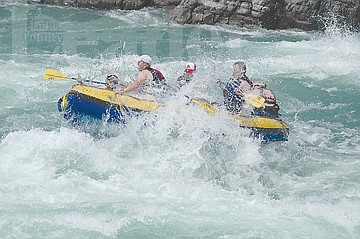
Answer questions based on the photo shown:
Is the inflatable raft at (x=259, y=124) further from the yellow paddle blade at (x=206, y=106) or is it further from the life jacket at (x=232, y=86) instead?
the life jacket at (x=232, y=86)

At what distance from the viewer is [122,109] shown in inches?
321

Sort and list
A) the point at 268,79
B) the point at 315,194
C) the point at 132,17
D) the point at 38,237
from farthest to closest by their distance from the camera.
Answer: the point at 132,17
the point at 268,79
the point at 315,194
the point at 38,237

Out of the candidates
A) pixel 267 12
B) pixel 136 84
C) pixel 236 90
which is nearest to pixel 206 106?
pixel 236 90

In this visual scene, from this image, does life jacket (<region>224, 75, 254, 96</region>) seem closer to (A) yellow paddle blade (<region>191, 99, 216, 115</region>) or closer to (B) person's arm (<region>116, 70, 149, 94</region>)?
(A) yellow paddle blade (<region>191, 99, 216, 115</region>)

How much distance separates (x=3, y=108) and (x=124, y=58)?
3.78 meters

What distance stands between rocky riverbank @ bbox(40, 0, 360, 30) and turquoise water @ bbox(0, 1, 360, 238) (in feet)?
10.6

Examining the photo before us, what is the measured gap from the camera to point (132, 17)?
53.6 ft

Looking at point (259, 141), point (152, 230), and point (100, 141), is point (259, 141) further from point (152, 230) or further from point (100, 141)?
point (152, 230)

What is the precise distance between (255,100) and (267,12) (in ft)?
27.1

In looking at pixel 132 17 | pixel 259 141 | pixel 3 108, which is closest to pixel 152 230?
pixel 259 141

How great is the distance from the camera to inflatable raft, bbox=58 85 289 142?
8109 mm

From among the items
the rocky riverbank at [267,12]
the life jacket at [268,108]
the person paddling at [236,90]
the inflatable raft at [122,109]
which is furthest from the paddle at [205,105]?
the rocky riverbank at [267,12]

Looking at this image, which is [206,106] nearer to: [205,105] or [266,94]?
[205,105]

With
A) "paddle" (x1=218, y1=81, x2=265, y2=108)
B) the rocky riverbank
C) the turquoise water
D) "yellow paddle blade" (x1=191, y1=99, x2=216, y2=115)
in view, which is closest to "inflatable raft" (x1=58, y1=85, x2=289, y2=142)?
"yellow paddle blade" (x1=191, y1=99, x2=216, y2=115)
